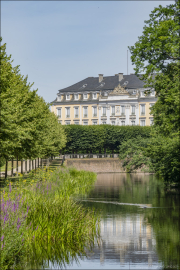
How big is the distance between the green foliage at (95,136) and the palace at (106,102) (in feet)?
58.6

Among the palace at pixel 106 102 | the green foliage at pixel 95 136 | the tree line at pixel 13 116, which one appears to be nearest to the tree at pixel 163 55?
the tree line at pixel 13 116

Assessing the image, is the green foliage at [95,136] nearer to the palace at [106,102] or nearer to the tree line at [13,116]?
the palace at [106,102]

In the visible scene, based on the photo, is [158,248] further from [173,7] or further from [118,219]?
A: [173,7]

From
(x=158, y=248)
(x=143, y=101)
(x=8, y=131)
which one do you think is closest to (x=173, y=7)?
(x=8, y=131)

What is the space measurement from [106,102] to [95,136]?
23.7 m

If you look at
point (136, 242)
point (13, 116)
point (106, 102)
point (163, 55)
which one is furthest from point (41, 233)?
point (106, 102)

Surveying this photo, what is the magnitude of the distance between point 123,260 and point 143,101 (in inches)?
4101

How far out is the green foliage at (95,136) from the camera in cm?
9177

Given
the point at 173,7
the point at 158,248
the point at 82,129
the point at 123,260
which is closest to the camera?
the point at 123,260

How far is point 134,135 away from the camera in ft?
312

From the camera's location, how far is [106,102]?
114 metres

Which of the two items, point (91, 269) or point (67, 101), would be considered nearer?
point (91, 269)

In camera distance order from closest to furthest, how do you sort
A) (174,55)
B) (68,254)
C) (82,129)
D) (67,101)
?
(68,254) → (174,55) → (82,129) → (67,101)

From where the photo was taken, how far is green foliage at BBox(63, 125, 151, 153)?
9177 cm
